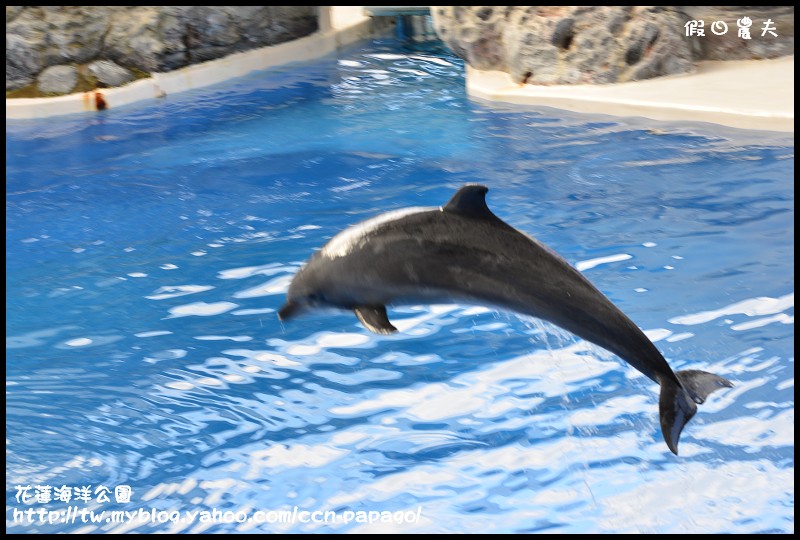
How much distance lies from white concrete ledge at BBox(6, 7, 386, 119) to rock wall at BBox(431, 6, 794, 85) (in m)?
4.57

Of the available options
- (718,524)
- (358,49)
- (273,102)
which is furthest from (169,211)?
(358,49)

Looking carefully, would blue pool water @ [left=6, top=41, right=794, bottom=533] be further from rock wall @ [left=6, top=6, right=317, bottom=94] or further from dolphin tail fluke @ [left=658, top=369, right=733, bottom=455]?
rock wall @ [left=6, top=6, right=317, bottom=94]

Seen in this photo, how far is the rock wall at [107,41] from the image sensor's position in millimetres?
12945

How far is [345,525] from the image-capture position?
3738 mm

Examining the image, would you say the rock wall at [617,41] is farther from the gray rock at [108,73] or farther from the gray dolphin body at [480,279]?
the gray dolphin body at [480,279]

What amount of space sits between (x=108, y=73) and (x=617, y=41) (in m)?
7.19

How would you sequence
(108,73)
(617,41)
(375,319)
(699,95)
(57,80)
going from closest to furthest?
(375,319)
(699,95)
(617,41)
(57,80)
(108,73)

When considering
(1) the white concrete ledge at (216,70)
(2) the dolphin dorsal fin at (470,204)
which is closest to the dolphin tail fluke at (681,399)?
(2) the dolphin dorsal fin at (470,204)

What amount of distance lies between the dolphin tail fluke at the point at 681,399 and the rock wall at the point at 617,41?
7378 mm

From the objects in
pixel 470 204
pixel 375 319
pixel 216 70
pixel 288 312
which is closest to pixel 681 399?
pixel 470 204

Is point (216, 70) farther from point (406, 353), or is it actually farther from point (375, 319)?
point (375, 319)

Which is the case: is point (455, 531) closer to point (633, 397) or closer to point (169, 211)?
point (633, 397)

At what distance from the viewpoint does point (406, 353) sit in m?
5.05

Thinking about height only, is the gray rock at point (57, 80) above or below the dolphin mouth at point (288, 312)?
above
